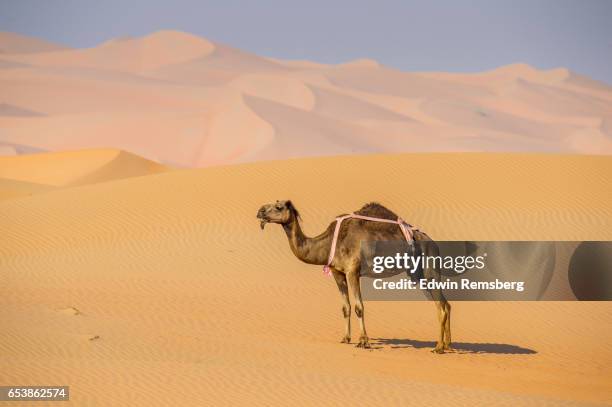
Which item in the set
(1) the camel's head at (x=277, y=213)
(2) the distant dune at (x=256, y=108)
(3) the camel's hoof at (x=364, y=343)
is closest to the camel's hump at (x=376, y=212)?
(1) the camel's head at (x=277, y=213)

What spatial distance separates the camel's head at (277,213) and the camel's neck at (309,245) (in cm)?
11

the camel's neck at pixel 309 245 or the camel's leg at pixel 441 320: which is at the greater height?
the camel's neck at pixel 309 245

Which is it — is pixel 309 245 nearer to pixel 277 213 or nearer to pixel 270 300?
pixel 277 213

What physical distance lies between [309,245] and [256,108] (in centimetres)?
10797

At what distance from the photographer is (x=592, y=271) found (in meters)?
23.8

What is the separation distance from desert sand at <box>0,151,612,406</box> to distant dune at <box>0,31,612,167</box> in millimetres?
70186

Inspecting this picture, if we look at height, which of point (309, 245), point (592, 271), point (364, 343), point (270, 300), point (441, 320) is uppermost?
point (592, 271)

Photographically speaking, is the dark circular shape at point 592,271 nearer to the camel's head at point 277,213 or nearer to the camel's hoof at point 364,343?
the camel's hoof at point 364,343

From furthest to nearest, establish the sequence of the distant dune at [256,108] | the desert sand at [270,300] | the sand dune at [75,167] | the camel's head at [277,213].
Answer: the distant dune at [256,108] → the sand dune at [75,167] → the camel's head at [277,213] → the desert sand at [270,300]

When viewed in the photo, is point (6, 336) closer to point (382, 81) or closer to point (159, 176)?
point (159, 176)

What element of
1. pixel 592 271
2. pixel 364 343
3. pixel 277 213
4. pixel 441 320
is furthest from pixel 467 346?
pixel 592 271

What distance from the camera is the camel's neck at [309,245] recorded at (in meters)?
13.9

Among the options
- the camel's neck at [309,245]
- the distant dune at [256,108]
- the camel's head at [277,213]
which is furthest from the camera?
the distant dune at [256,108]

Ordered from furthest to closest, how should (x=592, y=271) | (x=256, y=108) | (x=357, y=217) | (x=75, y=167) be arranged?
(x=256, y=108) < (x=75, y=167) < (x=592, y=271) < (x=357, y=217)
